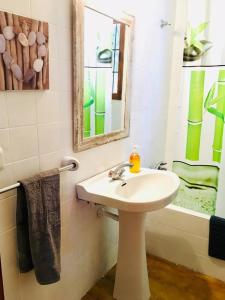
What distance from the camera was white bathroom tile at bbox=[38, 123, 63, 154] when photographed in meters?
1.22

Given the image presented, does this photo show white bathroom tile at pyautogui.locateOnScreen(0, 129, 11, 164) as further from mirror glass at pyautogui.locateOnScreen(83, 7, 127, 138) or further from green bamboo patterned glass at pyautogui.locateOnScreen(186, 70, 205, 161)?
green bamboo patterned glass at pyautogui.locateOnScreen(186, 70, 205, 161)

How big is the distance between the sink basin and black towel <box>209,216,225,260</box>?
472 mm

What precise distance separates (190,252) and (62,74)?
1527 millimetres

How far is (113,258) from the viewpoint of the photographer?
6.54 feet

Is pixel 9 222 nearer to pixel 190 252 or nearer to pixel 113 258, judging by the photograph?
pixel 113 258

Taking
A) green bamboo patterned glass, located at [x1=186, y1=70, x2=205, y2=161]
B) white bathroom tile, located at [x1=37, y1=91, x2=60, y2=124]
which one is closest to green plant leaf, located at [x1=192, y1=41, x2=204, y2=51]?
green bamboo patterned glass, located at [x1=186, y1=70, x2=205, y2=161]

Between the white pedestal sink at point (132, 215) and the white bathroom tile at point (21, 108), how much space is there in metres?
0.50

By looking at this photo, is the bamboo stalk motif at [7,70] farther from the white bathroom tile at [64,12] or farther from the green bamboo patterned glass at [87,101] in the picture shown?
the green bamboo patterned glass at [87,101]

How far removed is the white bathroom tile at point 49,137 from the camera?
122 cm

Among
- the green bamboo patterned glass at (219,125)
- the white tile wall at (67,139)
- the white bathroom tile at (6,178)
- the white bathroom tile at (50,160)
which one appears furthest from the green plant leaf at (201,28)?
the white bathroom tile at (6,178)

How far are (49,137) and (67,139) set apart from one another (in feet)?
0.42

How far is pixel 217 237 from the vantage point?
71.1 inches

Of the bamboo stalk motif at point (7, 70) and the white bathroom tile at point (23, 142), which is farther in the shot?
the white bathroom tile at point (23, 142)

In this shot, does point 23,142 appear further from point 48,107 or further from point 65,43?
point 65,43
